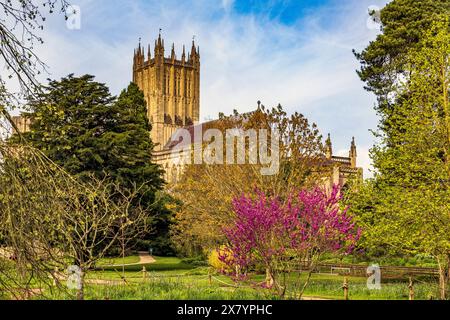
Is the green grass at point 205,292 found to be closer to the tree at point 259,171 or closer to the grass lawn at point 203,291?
the grass lawn at point 203,291

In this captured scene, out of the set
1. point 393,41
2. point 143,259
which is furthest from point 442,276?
point 143,259

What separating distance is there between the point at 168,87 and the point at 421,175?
10375 cm

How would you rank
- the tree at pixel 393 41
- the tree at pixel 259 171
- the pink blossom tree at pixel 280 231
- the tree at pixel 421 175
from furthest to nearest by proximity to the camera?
the tree at pixel 393 41, the tree at pixel 259 171, the tree at pixel 421 175, the pink blossom tree at pixel 280 231

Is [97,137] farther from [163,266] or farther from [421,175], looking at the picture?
[421,175]

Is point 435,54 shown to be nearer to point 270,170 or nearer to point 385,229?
point 385,229

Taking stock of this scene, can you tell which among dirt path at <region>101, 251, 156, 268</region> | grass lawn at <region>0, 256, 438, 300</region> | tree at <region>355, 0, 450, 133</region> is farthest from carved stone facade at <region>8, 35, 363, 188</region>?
grass lawn at <region>0, 256, 438, 300</region>

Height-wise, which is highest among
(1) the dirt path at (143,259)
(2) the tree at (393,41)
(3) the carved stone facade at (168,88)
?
(3) the carved stone facade at (168,88)

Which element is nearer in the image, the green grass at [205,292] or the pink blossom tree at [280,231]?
the pink blossom tree at [280,231]

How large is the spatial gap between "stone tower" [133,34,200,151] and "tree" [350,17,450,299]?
97121 millimetres

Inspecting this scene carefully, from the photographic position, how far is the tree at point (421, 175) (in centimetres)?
1597

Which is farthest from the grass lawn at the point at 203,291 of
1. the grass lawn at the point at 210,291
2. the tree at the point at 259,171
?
the tree at the point at 259,171

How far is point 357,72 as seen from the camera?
3353cm

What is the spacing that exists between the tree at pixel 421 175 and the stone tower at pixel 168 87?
97121 millimetres
